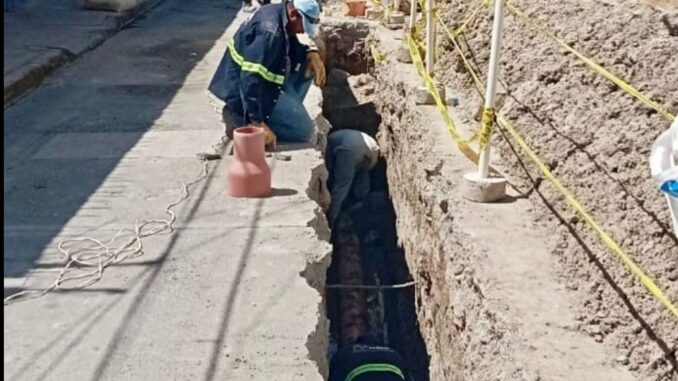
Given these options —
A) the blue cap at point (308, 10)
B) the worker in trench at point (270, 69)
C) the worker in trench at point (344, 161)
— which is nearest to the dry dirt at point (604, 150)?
the blue cap at point (308, 10)

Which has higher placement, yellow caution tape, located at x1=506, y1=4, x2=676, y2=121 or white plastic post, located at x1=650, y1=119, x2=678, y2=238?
white plastic post, located at x1=650, y1=119, x2=678, y2=238

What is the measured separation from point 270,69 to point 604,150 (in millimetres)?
3092

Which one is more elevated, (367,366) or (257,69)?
(257,69)

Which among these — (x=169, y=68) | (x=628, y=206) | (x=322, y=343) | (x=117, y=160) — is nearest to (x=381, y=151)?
(x=169, y=68)

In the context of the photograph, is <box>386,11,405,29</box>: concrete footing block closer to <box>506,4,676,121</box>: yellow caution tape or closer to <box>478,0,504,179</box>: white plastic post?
<box>506,4,676,121</box>: yellow caution tape

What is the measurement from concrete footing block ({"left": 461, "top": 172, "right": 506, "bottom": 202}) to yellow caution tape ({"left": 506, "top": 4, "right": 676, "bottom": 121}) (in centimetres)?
76

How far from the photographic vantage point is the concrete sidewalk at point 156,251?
4.19 meters

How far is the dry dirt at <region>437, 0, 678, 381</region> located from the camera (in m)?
3.43

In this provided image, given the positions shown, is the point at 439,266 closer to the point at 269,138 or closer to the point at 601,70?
the point at 601,70

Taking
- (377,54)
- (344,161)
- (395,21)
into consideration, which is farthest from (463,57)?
(395,21)

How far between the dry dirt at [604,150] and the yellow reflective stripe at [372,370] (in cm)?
132

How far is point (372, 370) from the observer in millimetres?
5512

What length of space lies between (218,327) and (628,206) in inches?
75.4

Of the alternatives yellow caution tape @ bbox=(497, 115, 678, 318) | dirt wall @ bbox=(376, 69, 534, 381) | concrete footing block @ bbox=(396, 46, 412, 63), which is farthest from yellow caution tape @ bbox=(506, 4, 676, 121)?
concrete footing block @ bbox=(396, 46, 412, 63)
